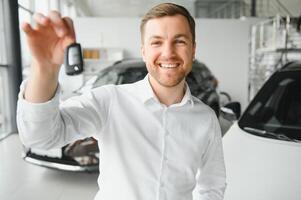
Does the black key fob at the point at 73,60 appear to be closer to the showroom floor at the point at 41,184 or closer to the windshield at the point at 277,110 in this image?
the windshield at the point at 277,110

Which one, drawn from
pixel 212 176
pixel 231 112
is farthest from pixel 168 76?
pixel 231 112

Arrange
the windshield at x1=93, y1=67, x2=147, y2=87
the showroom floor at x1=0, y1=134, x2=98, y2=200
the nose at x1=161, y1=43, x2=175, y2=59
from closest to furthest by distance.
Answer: the nose at x1=161, y1=43, x2=175, y2=59, the showroom floor at x1=0, y1=134, x2=98, y2=200, the windshield at x1=93, y1=67, x2=147, y2=87

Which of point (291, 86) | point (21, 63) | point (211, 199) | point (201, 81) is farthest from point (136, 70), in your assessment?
point (211, 199)

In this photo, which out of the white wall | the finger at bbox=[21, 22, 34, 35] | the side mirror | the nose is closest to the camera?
the finger at bbox=[21, 22, 34, 35]

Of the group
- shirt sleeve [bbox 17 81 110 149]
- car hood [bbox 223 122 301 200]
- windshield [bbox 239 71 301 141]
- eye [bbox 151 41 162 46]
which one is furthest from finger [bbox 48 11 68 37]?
windshield [bbox 239 71 301 141]

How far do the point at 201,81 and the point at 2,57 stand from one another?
310cm

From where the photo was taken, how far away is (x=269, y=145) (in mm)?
1836

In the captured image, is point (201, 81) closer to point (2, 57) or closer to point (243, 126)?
point (243, 126)

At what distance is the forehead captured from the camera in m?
0.82

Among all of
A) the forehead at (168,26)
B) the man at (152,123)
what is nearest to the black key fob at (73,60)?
the man at (152,123)

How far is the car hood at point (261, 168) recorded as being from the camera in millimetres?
1444

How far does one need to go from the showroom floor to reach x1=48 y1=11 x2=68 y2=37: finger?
8.24 ft

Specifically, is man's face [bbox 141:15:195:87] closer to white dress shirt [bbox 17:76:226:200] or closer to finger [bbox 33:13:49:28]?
white dress shirt [bbox 17:76:226:200]

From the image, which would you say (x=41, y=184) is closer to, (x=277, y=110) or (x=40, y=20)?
(x=277, y=110)
